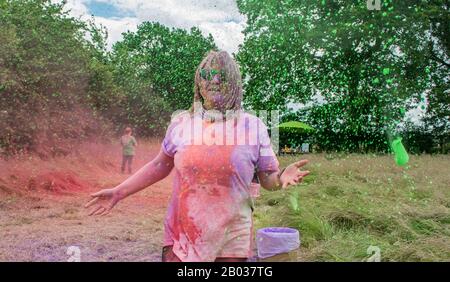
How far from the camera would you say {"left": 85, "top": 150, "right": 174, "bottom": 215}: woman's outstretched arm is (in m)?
1.73

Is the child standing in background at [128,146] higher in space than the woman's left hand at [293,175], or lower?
lower

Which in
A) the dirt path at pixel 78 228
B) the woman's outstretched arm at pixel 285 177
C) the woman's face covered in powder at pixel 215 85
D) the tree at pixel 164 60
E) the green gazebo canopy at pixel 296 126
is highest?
the tree at pixel 164 60

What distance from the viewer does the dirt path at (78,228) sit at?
3.78m

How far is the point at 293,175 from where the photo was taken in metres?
1.58

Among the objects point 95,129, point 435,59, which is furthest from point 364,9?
point 95,129

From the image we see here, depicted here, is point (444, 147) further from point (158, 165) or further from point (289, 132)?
point (158, 165)

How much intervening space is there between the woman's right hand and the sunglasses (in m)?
0.53

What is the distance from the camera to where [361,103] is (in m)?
5.79

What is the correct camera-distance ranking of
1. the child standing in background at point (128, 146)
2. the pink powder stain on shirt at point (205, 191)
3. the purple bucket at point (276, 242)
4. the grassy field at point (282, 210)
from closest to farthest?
the pink powder stain on shirt at point (205, 191) → the purple bucket at point (276, 242) → the grassy field at point (282, 210) → the child standing in background at point (128, 146)

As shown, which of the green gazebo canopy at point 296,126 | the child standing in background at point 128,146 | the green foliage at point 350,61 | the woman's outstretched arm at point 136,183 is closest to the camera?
the woman's outstretched arm at point 136,183

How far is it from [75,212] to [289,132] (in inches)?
91.3

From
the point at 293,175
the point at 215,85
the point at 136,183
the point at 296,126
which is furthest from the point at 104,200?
the point at 296,126

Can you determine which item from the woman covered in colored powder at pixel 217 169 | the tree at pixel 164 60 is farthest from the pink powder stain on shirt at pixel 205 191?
the tree at pixel 164 60

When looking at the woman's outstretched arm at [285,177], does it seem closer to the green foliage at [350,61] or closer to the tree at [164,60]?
the tree at [164,60]
